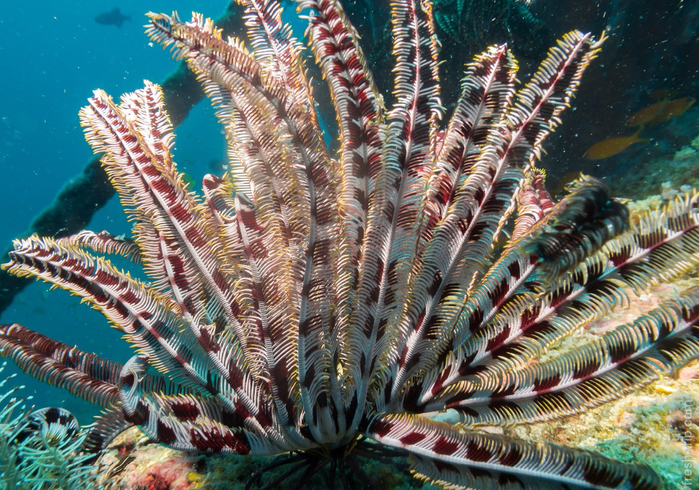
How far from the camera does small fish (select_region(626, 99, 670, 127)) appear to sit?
6.30 meters

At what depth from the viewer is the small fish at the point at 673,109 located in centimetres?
636

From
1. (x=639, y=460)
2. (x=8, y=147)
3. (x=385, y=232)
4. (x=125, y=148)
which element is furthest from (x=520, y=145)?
(x=8, y=147)

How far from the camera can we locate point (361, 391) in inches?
65.3

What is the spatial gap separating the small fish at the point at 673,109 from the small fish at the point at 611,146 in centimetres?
39

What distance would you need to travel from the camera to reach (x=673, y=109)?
643 centimetres

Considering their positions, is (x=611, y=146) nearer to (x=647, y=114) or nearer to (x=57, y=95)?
(x=647, y=114)

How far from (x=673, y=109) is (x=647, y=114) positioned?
64 centimetres

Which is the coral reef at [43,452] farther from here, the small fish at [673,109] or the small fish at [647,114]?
the small fish at [673,109]

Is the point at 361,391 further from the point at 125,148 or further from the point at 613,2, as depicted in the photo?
the point at 613,2

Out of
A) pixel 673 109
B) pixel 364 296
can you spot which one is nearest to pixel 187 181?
pixel 364 296

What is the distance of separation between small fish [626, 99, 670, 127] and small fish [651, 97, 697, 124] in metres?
0.08

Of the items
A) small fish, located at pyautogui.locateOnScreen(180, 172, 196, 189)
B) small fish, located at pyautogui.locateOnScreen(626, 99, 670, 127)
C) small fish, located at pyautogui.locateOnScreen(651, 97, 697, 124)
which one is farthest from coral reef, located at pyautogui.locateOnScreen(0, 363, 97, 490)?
small fish, located at pyautogui.locateOnScreen(651, 97, 697, 124)

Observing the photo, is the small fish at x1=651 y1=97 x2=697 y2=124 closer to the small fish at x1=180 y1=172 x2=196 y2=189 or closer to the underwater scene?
the underwater scene

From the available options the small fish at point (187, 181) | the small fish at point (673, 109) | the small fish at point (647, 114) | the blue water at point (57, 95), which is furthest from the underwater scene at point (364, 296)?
the blue water at point (57, 95)
